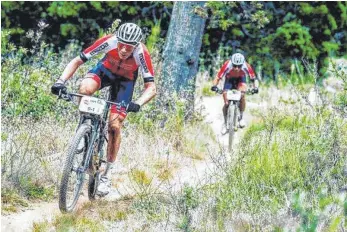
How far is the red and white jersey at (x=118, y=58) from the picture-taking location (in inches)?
239

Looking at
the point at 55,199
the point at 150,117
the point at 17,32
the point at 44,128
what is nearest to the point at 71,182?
the point at 55,199

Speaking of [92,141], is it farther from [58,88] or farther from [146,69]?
[146,69]

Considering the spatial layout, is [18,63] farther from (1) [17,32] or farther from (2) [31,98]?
(1) [17,32]

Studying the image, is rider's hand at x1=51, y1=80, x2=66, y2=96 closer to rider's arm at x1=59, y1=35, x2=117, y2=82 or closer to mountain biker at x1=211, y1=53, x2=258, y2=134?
rider's arm at x1=59, y1=35, x2=117, y2=82

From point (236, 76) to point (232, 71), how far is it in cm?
11

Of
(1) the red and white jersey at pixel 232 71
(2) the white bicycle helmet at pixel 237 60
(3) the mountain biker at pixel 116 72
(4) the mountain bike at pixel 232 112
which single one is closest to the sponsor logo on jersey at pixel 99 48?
(3) the mountain biker at pixel 116 72

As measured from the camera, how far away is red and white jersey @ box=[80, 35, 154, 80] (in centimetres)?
606

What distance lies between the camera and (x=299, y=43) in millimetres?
14922

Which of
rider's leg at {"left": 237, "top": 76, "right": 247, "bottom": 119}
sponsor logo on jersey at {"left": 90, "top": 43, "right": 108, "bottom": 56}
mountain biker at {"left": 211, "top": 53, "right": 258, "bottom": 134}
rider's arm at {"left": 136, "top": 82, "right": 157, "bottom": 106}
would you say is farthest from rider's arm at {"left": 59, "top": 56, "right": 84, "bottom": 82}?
rider's leg at {"left": 237, "top": 76, "right": 247, "bottom": 119}

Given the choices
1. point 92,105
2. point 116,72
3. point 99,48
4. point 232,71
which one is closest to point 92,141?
point 92,105

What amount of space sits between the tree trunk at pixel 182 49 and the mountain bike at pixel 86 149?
11.0ft

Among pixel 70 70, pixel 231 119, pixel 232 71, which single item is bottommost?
pixel 231 119

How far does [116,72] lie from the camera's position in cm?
624

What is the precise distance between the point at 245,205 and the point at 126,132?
301 cm
